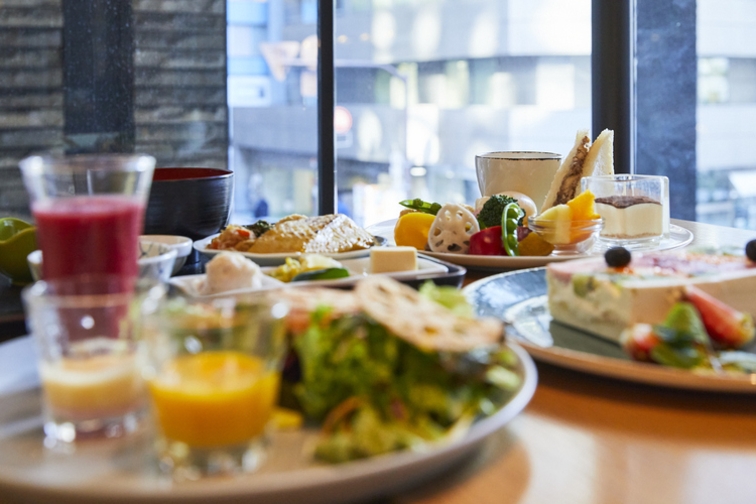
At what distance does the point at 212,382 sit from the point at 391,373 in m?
0.15

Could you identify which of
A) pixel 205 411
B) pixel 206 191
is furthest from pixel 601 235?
pixel 205 411

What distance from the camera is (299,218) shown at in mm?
1813

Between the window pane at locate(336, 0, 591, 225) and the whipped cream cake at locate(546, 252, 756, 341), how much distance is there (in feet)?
11.2

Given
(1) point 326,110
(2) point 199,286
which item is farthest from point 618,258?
(1) point 326,110

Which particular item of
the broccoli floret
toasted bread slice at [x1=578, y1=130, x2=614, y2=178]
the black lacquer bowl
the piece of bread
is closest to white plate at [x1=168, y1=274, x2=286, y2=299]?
the black lacquer bowl

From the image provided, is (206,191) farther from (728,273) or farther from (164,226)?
(728,273)

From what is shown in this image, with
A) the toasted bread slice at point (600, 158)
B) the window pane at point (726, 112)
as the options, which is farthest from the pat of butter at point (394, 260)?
the window pane at point (726, 112)

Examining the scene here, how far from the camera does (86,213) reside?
85cm

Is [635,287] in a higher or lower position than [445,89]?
lower

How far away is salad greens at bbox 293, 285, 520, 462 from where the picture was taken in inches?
26.7

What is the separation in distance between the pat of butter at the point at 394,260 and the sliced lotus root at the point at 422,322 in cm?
52

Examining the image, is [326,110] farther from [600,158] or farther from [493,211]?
[493,211]

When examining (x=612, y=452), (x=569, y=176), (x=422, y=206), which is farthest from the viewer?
(x=569, y=176)

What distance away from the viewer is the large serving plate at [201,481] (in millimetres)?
591
